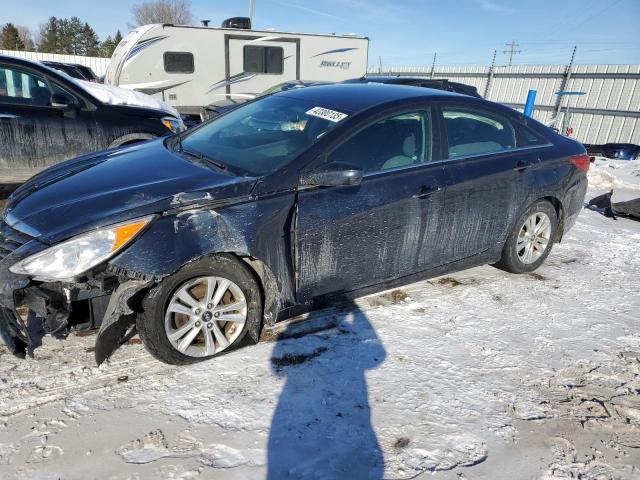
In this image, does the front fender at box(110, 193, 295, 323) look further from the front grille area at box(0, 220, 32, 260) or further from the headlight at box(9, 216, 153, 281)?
the front grille area at box(0, 220, 32, 260)

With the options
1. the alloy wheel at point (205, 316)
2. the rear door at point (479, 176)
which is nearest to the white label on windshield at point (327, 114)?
the rear door at point (479, 176)

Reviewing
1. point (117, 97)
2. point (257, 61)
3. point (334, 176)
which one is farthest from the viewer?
point (257, 61)

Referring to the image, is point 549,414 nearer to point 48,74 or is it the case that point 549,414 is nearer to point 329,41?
point 48,74

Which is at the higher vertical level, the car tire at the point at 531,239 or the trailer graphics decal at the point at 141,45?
the trailer graphics decal at the point at 141,45

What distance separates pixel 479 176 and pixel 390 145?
845 mm

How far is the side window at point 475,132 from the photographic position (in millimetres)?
3602

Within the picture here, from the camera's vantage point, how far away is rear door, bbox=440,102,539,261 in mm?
3562

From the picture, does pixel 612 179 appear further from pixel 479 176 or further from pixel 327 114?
pixel 327 114

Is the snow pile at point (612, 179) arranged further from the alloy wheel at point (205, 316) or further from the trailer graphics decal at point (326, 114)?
the alloy wheel at point (205, 316)

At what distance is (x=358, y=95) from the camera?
3.53 meters

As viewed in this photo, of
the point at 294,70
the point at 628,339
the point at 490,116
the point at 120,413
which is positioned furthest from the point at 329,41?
the point at 120,413

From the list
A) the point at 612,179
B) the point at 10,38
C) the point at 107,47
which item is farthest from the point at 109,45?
the point at 612,179

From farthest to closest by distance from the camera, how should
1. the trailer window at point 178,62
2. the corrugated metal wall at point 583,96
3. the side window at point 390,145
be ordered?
the corrugated metal wall at point 583,96
the trailer window at point 178,62
the side window at point 390,145

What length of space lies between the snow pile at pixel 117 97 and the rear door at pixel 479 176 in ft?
13.4
